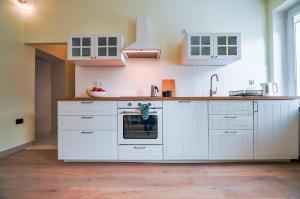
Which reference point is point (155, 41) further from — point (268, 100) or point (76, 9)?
point (268, 100)

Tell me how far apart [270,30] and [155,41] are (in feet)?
6.05

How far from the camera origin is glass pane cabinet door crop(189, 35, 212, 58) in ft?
8.98

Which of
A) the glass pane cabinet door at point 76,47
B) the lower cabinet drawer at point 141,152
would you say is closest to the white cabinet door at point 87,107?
the lower cabinet drawer at point 141,152

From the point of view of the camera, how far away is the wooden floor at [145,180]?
170cm

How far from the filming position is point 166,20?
317cm

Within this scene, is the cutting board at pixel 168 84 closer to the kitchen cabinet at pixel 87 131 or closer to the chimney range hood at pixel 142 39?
the chimney range hood at pixel 142 39

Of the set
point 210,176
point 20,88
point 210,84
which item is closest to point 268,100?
point 210,84

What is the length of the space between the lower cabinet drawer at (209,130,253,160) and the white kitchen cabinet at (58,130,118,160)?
4.10ft

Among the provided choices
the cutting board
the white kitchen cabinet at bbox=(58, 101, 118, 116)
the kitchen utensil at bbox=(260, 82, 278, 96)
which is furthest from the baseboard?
the kitchen utensil at bbox=(260, 82, 278, 96)

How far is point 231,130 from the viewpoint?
8.00 ft

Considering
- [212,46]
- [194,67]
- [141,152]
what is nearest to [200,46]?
[212,46]

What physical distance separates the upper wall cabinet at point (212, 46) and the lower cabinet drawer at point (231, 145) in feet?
3.48

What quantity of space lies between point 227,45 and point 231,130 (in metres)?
1.20

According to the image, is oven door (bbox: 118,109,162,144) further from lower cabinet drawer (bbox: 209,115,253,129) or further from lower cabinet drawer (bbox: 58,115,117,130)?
lower cabinet drawer (bbox: 209,115,253,129)
